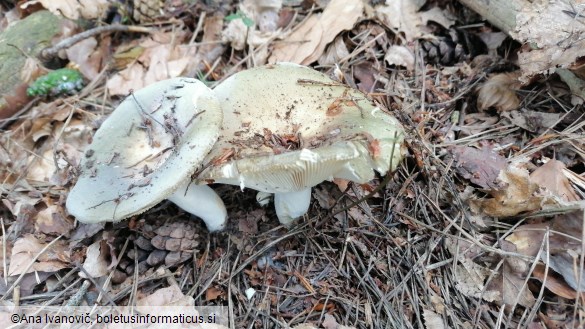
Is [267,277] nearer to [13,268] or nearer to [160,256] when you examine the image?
[160,256]

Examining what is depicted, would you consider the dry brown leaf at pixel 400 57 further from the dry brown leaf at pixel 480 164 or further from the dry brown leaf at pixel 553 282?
the dry brown leaf at pixel 553 282

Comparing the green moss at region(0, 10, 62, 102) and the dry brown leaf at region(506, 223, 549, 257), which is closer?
the dry brown leaf at region(506, 223, 549, 257)

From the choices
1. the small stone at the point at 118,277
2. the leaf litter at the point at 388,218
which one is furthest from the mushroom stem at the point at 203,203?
the small stone at the point at 118,277

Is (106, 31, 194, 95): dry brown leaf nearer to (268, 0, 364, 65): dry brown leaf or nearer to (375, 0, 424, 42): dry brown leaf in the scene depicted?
(268, 0, 364, 65): dry brown leaf

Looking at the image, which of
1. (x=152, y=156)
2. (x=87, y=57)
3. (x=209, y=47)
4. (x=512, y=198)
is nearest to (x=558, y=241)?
(x=512, y=198)

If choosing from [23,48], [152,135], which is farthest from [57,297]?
[23,48]

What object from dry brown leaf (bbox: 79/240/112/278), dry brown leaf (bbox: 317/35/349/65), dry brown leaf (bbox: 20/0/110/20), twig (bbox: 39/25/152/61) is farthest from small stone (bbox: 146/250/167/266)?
dry brown leaf (bbox: 20/0/110/20)

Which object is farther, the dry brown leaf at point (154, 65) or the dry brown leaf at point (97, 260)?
the dry brown leaf at point (154, 65)
